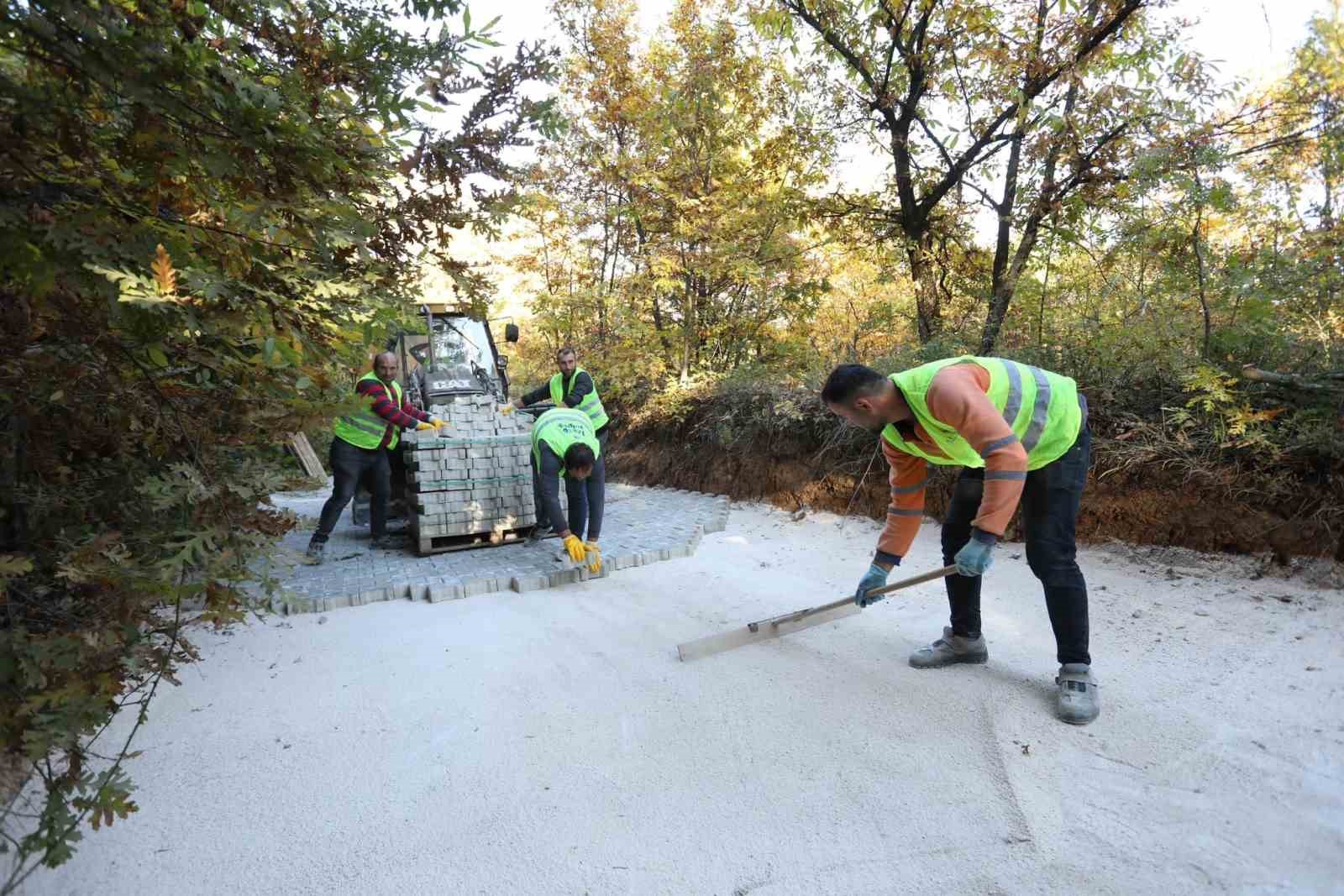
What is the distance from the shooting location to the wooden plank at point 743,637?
3309mm

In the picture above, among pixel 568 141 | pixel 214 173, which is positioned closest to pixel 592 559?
pixel 214 173

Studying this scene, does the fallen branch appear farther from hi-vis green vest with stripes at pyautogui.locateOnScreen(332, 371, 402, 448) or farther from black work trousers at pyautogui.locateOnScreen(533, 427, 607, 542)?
hi-vis green vest with stripes at pyautogui.locateOnScreen(332, 371, 402, 448)

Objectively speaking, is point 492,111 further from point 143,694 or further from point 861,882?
point 143,694

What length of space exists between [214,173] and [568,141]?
31.1ft

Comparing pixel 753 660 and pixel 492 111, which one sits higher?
pixel 492 111

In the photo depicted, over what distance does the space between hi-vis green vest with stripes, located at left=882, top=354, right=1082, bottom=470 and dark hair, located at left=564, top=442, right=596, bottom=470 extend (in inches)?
98.9

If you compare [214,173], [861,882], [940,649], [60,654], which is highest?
[214,173]

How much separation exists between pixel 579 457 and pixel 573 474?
0.18 meters

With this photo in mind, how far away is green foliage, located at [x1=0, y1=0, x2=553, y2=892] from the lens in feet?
4.80

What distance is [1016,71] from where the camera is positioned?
5.52 metres

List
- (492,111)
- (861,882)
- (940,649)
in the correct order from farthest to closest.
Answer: (940,649) < (492,111) < (861,882)

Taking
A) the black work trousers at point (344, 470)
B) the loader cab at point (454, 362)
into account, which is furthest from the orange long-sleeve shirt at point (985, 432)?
the loader cab at point (454, 362)

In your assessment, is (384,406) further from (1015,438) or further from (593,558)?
(1015,438)

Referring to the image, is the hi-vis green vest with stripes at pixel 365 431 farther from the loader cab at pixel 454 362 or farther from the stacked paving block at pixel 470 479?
the loader cab at pixel 454 362
